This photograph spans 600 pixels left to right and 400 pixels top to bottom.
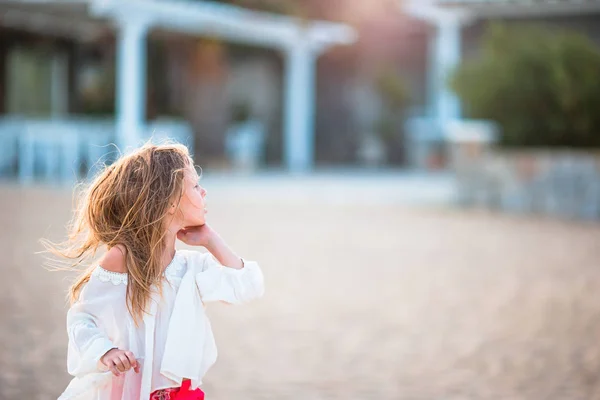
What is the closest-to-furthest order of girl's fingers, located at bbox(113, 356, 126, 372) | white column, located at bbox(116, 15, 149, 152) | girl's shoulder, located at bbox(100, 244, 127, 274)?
girl's fingers, located at bbox(113, 356, 126, 372), girl's shoulder, located at bbox(100, 244, 127, 274), white column, located at bbox(116, 15, 149, 152)

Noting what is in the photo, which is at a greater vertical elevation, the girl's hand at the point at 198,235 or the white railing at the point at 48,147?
the girl's hand at the point at 198,235

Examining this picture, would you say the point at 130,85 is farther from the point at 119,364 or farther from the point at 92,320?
the point at 119,364

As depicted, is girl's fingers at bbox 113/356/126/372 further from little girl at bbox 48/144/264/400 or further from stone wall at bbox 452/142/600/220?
stone wall at bbox 452/142/600/220

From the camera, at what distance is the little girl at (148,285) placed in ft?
7.91

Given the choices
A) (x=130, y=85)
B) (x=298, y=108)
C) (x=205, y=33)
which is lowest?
(x=298, y=108)

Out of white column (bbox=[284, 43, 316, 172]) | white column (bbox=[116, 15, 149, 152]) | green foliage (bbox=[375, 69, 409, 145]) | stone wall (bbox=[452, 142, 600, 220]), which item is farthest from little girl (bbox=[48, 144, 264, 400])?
green foliage (bbox=[375, 69, 409, 145])

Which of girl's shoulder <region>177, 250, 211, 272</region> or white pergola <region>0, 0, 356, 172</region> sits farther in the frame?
white pergola <region>0, 0, 356, 172</region>

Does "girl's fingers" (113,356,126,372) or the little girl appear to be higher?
the little girl

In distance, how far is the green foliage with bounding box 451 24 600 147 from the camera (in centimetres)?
1275

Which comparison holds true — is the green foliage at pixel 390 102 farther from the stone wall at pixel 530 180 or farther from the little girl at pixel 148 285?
the little girl at pixel 148 285

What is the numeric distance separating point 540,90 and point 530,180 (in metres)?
1.23

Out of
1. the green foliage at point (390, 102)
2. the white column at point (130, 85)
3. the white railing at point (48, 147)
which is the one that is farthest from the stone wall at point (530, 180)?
the green foliage at point (390, 102)

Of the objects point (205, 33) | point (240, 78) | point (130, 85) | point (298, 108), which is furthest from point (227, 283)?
point (240, 78)

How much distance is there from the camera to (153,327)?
7.97 ft
